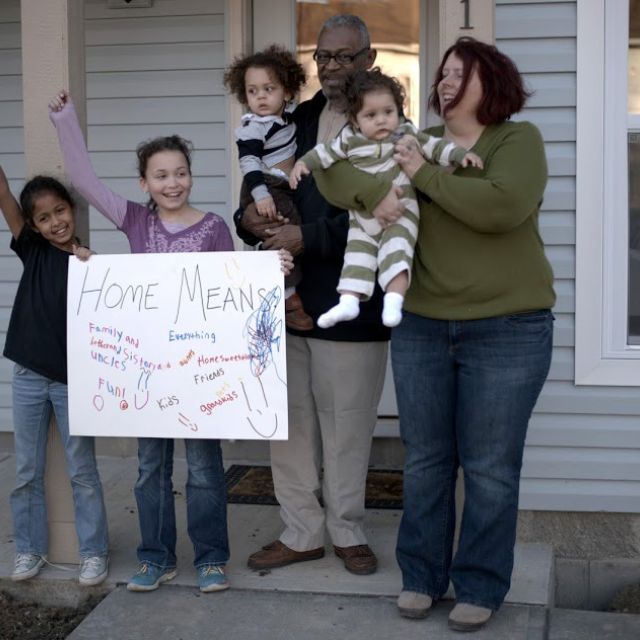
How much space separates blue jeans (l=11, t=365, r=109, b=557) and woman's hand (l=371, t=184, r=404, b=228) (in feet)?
4.66

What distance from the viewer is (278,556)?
3.87 meters

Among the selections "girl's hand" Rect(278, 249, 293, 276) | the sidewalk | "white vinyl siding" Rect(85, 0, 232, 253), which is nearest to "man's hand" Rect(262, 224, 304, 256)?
"girl's hand" Rect(278, 249, 293, 276)

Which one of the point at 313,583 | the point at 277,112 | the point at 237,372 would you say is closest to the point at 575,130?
the point at 277,112

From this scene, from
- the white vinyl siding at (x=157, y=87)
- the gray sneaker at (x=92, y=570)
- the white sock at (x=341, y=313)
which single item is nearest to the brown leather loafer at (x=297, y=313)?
the white sock at (x=341, y=313)

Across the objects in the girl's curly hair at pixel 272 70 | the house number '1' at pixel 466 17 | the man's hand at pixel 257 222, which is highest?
the house number '1' at pixel 466 17

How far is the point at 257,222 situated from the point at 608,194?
1.50 metres

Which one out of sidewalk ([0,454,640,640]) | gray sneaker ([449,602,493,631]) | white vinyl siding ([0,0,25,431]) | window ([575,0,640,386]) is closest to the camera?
gray sneaker ([449,602,493,631])

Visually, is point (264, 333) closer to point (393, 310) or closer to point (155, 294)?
point (155, 294)

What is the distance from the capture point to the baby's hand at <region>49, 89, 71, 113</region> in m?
3.64

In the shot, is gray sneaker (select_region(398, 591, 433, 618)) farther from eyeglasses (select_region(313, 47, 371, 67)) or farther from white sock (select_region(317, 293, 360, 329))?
eyeglasses (select_region(313, 47, 371, 67))

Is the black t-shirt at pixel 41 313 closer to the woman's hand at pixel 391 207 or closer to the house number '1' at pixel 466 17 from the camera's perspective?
the woman's hand at pixel 391 207

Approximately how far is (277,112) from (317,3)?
194cm

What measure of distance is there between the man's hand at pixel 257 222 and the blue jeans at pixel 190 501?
2.55ft

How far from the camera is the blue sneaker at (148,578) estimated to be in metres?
3.67
